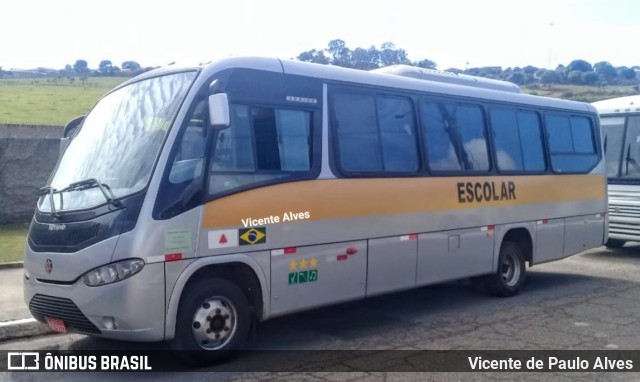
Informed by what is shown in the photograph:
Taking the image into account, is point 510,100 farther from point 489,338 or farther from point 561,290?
point 489,338

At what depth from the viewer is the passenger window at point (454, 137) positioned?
10.0m

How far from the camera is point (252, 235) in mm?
7484

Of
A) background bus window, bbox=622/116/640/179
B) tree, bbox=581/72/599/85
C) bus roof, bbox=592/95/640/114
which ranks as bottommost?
background bus window, bbox=622/116/640/179

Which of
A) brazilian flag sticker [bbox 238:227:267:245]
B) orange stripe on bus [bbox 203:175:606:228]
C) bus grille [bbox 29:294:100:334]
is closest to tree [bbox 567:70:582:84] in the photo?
orange stripe on bus [bbox 203:175:606:228]

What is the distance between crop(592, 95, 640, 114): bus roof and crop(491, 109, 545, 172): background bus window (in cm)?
476

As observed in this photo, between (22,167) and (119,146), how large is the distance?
8827 millimetres

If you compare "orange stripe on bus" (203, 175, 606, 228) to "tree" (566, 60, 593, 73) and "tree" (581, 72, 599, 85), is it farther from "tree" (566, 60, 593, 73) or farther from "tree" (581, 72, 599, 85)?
"tree" (566, 60, 593, 73)

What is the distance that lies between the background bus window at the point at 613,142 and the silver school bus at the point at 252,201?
5.94 metres

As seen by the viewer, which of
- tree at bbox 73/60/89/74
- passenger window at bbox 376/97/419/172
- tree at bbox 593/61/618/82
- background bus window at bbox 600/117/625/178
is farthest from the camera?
tree at bbox 73/60/89/74

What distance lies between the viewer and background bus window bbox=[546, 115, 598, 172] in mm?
12453

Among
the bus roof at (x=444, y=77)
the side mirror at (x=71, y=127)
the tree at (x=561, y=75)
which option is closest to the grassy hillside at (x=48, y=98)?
the side mirror at (x=71, y=127)

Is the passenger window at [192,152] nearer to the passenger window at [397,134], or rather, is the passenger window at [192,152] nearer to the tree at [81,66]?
the passenger window at [397,134]

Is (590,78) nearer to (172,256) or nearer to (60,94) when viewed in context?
(60,94)

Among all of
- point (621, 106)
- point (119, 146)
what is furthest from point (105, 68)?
point (119, 146)
